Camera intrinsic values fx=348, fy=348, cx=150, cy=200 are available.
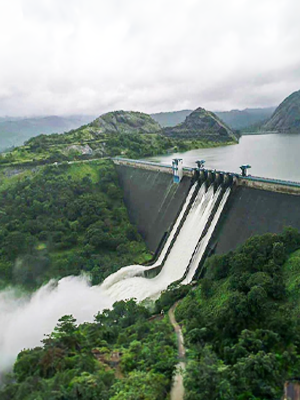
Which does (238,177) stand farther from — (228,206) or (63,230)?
(63,230)

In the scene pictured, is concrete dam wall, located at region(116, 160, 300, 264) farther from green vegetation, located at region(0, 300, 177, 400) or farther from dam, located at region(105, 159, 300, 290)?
green vegetation, located at region(0, 300, 177, 400)

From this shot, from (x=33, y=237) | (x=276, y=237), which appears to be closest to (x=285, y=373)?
(x=276, y=237)

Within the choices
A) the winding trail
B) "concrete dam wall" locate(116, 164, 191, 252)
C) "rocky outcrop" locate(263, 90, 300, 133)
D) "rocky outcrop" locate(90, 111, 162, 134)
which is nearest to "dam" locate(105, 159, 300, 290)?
"concrete dam wall" locate(116, 164, 191, 252)

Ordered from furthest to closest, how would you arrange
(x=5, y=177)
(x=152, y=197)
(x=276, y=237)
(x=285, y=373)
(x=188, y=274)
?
1. (x=5, y=177)
2. (x=152, y=197)
3. (x=188, y=274)
4. (x=276, y=237)
5. (x=285, y=373)

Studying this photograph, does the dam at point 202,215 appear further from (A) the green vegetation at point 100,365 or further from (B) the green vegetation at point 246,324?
(A) the green vegetation at point 100,365

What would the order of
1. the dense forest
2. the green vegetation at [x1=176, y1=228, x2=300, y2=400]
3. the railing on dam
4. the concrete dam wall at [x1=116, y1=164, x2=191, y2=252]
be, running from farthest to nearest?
the concrete dam wall at [x1=116, y1=164, x2=191, y2=252] < the railing on dam < the dense forest < the green vegetation at [x1=176, y1=228, x2=300, y2=400]

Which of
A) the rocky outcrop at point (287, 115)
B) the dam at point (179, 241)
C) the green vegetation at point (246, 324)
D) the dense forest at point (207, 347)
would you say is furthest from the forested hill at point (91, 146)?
the rocky outcrop at point (287, 115)

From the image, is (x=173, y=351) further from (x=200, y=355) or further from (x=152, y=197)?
(x=152, y=197)
